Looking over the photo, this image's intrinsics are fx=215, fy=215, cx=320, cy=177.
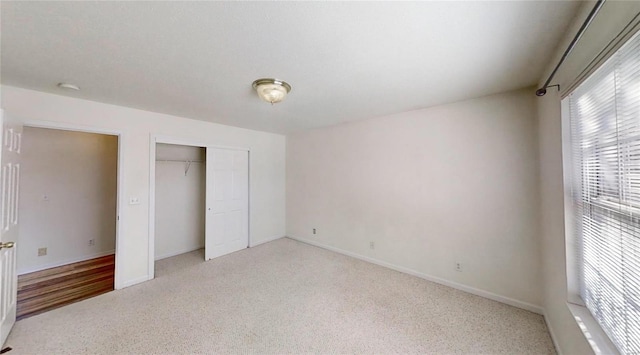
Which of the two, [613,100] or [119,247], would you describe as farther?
[119,247]

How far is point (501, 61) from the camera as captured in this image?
5.82 feet

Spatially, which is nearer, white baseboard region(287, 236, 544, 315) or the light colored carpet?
the light colored carpet

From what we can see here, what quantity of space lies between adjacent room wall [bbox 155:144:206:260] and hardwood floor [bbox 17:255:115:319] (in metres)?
0.78

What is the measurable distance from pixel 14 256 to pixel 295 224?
12.0ft

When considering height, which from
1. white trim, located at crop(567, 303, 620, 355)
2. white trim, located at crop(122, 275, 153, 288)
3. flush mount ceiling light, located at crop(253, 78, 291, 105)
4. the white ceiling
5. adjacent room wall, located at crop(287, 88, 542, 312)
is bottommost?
white trim, located at crop(122, 275, 153, 288)

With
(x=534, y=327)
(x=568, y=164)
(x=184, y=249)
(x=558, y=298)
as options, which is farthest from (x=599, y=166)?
Result: (x=184, y=249)

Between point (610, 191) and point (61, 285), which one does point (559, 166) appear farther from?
point (61, 285)

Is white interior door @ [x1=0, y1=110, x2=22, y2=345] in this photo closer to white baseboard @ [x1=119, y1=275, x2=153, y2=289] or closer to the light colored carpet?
the light colored carpet

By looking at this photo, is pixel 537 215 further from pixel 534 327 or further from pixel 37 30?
pixel 37 30

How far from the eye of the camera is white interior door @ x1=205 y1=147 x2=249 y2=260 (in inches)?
150

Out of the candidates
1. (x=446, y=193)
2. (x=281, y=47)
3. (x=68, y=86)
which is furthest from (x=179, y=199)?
(x=446, y=193)

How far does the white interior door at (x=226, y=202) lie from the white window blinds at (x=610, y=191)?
14.3 feet

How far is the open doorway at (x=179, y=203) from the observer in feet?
12.5

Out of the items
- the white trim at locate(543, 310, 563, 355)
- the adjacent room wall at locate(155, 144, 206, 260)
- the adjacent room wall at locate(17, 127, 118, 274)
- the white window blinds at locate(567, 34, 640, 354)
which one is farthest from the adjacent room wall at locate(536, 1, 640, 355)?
the adjacent room wall at locate(17, 127, 118, 274)
